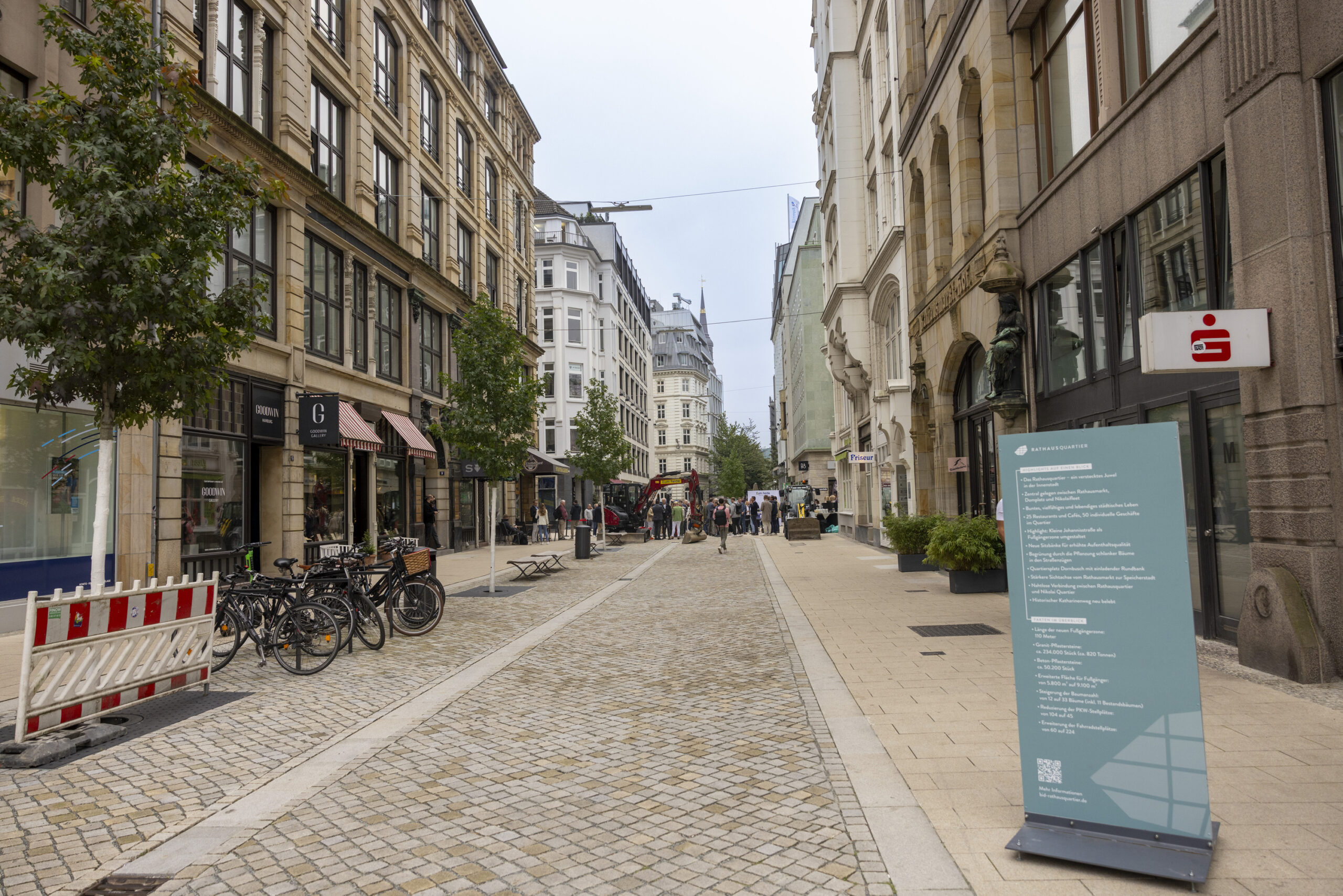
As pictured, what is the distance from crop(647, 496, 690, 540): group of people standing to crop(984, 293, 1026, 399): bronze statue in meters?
24.3

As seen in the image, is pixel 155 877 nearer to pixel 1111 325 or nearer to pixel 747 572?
pixel 1111 325

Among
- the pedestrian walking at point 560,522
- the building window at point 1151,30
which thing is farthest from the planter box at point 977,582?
the pedestrian walking at point 560,522

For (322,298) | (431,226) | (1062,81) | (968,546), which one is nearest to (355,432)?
(322,298)

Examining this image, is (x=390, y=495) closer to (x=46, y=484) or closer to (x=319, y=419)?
(x=319, y=419)

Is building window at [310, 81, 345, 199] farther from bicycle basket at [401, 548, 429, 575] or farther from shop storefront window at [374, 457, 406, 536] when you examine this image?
bicycle basket at [401, 548, 429, 575]

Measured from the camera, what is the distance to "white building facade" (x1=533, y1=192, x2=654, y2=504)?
56250mm

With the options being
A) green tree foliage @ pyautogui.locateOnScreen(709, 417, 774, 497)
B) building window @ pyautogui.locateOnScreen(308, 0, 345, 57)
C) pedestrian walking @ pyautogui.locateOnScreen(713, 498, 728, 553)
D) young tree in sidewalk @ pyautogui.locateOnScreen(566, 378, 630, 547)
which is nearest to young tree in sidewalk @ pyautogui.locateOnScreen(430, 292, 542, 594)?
building window @ pyautogui.locateOnScreen(308, 0, 345, 57)

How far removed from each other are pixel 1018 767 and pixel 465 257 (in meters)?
30.1

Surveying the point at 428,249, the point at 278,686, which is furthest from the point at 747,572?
the point at 428,249

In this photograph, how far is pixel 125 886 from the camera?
3826mm

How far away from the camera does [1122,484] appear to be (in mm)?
3617

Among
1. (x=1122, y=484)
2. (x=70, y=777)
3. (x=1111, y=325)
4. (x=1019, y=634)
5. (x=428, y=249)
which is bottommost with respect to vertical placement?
(x=70, y=777)

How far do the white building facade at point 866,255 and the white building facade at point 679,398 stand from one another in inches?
2704

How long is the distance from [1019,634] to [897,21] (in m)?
22.0
